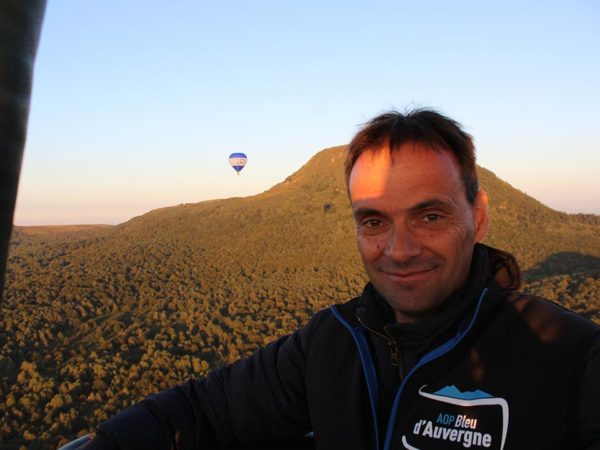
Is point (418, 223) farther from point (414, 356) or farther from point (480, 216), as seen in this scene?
point (414, 356)

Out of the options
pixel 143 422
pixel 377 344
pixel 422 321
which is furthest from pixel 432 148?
pixel 143 422

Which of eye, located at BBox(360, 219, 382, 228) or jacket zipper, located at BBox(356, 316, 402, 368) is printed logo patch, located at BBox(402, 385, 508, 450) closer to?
jacket zipper, located at BBox(356, 316, 402, 368)

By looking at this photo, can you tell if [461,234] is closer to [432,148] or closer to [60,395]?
[432,148]

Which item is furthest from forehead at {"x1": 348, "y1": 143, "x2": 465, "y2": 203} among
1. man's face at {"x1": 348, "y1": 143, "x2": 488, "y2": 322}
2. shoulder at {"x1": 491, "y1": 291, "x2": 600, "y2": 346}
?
shoulder at {"x1": 491, "y1": 291, "x2": 600, "y2": 346}

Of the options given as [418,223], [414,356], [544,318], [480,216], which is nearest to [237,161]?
[480,216]

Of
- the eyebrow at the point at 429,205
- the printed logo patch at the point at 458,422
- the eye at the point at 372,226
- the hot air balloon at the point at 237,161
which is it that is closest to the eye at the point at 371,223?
the eye at the point at 372,226
